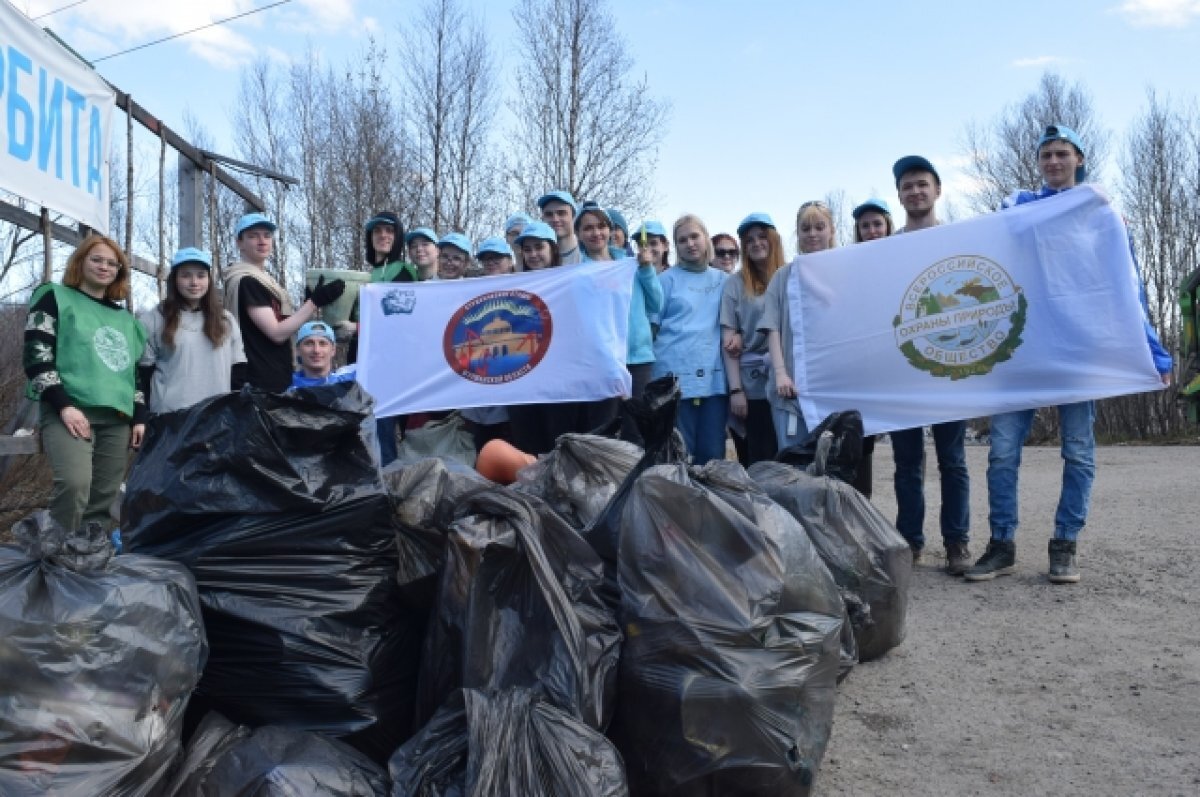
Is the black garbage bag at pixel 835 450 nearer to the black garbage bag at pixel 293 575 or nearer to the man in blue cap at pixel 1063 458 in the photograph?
the man in blue cap at pixel 1063 458

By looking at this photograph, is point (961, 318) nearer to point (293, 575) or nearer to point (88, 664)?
point (293, 575)

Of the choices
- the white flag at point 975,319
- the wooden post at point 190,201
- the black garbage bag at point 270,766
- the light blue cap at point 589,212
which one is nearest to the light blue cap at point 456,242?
the light blue cap at point 589,212

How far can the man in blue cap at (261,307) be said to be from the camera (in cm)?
441

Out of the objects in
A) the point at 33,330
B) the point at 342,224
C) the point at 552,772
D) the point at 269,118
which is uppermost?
the point at 269,118

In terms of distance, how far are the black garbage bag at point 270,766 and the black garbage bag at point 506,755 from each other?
105 millimetres

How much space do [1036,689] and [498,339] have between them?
2879 millimetres

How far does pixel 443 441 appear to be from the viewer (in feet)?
16.0

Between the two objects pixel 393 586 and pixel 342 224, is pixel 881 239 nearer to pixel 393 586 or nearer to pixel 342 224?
pixel 393 586

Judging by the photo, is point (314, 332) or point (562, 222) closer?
point (314, 332)

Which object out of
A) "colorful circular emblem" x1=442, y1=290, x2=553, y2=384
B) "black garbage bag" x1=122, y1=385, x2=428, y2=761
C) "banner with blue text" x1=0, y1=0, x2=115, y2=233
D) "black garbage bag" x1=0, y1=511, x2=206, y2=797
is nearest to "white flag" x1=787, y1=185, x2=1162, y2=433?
"colorful circular emblem" x1=442, y1=290, x2=553, y2=384

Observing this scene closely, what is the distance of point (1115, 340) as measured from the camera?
160 inches

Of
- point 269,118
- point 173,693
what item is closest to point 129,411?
point 173,693

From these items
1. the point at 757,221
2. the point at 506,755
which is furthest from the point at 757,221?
the point at 506,755

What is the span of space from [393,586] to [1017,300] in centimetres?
325
